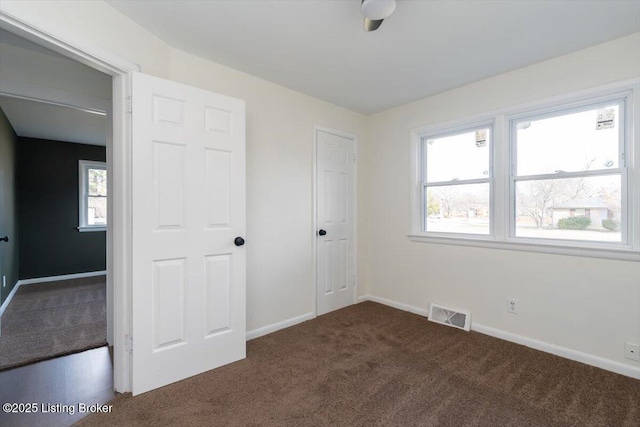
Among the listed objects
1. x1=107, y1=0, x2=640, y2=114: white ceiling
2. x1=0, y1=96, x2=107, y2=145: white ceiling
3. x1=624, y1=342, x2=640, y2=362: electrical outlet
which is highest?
x1=0, y1=96, x2=107, y2=145: white ceiling

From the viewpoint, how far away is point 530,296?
99.7 inches

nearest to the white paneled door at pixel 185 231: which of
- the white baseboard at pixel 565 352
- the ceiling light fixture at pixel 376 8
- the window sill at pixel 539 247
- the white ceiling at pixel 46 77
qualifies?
the white ceiling at pixel 46 77

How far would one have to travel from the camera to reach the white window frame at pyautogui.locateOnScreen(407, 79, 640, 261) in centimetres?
208

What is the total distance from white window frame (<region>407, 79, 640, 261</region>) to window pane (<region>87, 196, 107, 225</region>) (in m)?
5.80

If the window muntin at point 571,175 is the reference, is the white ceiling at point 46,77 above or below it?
above

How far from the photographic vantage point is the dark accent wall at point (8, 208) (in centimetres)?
355

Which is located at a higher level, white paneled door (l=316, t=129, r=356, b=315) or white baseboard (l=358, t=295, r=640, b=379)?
white paneled door (l=316, t=129, r=356, b=315)

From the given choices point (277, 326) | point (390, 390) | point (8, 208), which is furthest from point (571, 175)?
point (8, 208)

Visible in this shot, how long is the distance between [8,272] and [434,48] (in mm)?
5644

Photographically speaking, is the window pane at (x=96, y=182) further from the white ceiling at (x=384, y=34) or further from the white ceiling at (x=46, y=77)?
the white ceiling at (x=384, y=34)

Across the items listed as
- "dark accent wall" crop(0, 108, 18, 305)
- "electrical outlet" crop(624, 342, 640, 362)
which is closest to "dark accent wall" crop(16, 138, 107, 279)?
"dark accent wall" crop(0, 108, 18, 305)

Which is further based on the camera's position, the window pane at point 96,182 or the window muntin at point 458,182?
the window pane at point 96,182

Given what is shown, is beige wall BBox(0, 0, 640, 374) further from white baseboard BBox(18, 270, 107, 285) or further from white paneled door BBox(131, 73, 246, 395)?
white baseboard BBox(18, 270, 107, 285)

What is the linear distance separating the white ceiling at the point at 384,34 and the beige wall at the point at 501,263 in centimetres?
19
